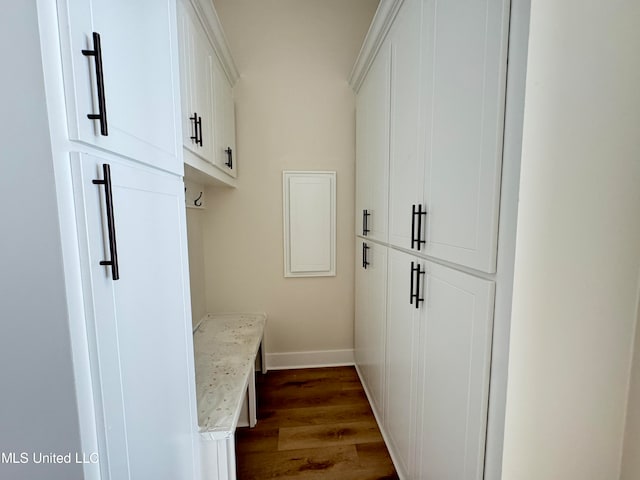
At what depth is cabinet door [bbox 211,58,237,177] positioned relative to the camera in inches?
70.6

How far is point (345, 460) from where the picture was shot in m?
1.66

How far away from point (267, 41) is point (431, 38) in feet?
5.84

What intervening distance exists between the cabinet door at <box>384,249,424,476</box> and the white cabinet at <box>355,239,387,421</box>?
11 cm

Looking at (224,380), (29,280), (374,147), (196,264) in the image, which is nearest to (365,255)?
(374,147)

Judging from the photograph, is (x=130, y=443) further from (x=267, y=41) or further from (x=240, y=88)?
(x=267, y=41)

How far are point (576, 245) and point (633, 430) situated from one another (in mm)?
531

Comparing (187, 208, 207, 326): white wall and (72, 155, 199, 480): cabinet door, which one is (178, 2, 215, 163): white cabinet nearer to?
(72, 155, 199, 480): cabinet door

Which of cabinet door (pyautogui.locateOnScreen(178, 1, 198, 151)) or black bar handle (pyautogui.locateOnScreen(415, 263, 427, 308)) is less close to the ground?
cabinet door (pyautogui.locateOnScreen(178, 1, 198, 151))

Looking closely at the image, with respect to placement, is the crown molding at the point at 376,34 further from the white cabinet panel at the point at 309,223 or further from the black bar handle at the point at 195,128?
the black bar handle at the point at 195,128

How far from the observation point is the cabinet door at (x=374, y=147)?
1646mm

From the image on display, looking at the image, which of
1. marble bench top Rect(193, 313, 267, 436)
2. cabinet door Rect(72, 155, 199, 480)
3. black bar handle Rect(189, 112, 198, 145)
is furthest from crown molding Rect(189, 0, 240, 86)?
marble bench top Rect(193, 313, 267, 436)

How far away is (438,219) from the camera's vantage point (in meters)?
1.05

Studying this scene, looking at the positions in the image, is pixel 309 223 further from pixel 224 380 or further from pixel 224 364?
pixel 224 380

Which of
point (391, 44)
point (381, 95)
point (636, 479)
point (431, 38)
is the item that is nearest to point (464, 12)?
point (431, 38)
